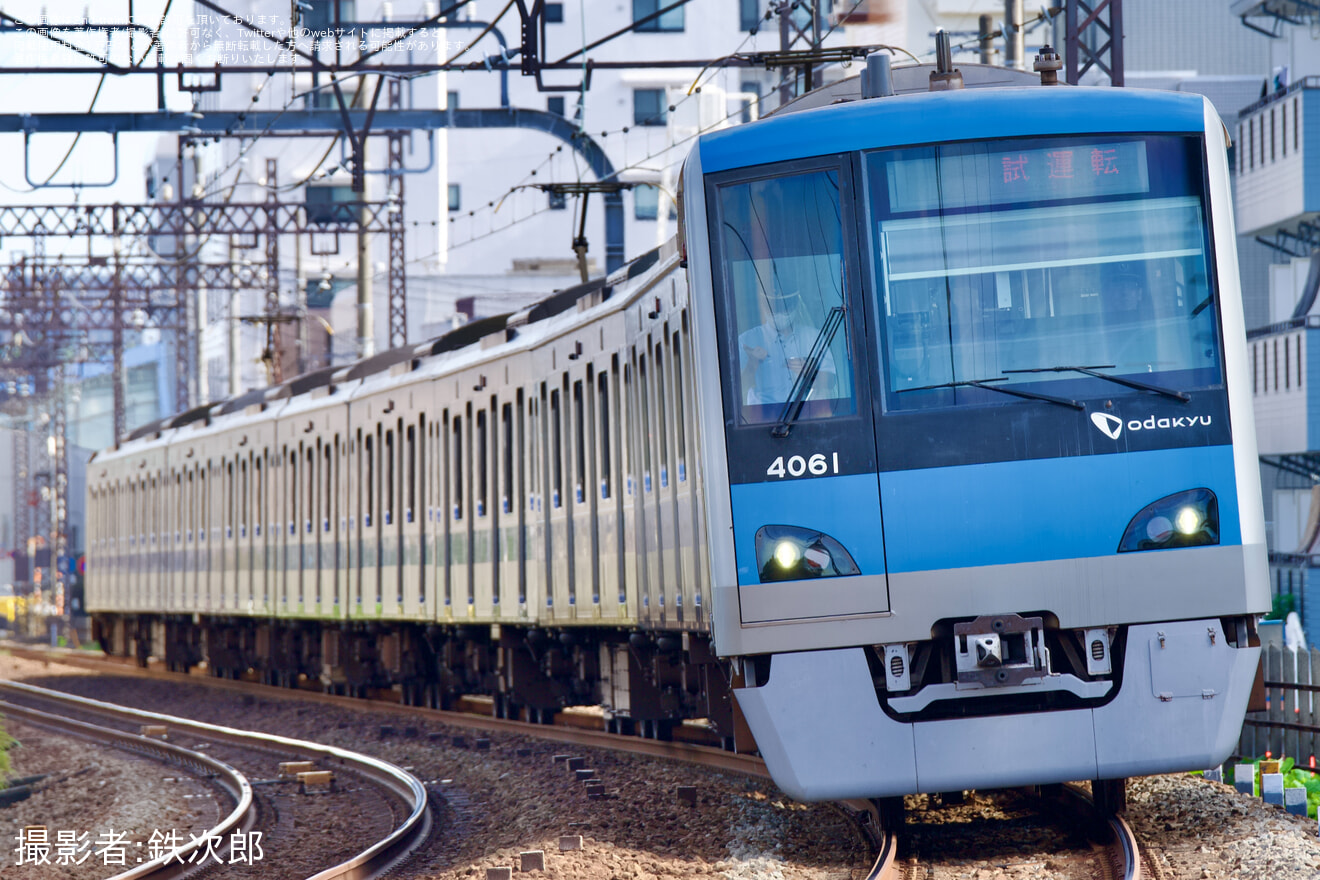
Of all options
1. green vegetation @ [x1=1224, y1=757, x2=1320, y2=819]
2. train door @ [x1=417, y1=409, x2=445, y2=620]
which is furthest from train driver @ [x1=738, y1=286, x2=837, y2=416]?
train door @ [x1=417, y1=409, x2=445, y2=620]

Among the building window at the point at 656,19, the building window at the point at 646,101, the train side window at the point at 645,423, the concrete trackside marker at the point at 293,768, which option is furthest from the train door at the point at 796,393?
the building window at the point at 646,101

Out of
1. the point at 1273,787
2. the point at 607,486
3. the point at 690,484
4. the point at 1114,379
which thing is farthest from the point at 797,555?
the point at 607,486

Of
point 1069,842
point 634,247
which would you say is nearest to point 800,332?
point 1069,842

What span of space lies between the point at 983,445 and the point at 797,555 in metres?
0.91

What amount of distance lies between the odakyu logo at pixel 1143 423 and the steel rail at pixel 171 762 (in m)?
Result: 5.13

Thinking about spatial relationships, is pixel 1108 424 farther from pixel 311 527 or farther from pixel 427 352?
pixel 311 527

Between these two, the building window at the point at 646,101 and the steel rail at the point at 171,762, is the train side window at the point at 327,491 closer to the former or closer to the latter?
the steel rail at the point at 171,762

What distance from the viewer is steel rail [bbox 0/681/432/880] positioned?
31.0ft

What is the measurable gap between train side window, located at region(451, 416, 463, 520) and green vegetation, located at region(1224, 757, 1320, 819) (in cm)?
758

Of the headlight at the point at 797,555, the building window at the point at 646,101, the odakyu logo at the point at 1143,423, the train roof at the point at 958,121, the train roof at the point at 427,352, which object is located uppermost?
the building window at the point at 646,101

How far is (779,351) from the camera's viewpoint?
798 cm

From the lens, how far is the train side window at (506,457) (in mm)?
15375

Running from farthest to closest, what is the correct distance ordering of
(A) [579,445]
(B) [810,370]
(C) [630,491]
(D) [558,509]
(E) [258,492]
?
(E) [258,492], (D) [558,509], (A) [579,445], (C) [630,491], (B) [810,370]

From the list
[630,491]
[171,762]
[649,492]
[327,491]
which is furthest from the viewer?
[327,491]
